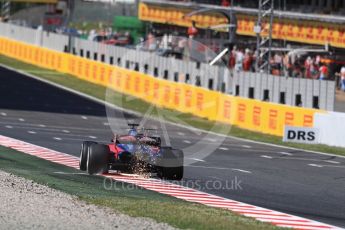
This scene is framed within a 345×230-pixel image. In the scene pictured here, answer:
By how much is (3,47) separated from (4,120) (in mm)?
34667

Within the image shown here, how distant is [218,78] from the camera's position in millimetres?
44875

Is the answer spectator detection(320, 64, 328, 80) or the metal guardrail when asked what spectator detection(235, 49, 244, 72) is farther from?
spectator detection(320, 64, 328, 80)

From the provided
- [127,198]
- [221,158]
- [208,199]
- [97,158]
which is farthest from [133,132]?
[221,158]

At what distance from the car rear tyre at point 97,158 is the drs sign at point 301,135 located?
14.4 metres

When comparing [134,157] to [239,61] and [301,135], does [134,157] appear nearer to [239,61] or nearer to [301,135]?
[301,135]

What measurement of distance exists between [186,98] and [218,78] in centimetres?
164

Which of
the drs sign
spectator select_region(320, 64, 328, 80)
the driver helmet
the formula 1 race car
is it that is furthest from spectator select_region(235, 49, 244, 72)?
the formula 1 race car

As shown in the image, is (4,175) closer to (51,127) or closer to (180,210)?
(180,210)

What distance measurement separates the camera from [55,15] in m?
92.2

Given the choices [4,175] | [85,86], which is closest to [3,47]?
[85,86]

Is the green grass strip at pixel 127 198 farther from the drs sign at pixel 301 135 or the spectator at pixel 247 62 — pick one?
the spectator at pixel 247 62

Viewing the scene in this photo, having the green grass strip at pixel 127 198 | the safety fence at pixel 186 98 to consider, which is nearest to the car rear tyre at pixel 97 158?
the green grass strip at pixel 127 198

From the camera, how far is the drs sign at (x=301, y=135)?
115 feet

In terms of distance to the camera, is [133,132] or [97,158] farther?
[133,132]
